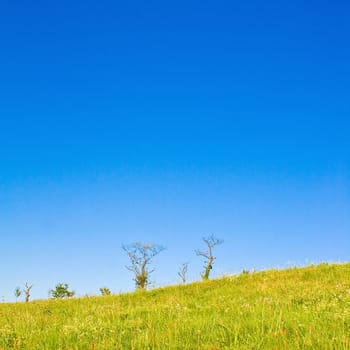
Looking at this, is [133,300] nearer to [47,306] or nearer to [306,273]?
[47,306]

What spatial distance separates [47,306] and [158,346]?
54.4 feet

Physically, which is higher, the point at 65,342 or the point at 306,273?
the point at 306,273

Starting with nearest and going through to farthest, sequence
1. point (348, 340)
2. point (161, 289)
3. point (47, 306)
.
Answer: point (348, 340), point (47, 306), point (161, 289)

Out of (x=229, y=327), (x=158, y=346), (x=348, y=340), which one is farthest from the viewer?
(x=229, y=327)

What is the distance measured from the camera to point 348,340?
5.60 metres

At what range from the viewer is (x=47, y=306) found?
68.7ft

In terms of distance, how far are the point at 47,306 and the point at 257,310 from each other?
50.6 feet

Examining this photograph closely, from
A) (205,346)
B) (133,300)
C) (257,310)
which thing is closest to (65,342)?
(205,346)

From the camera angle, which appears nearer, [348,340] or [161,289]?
[348,340]

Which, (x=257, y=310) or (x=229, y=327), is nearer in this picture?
(x=229, y=327)

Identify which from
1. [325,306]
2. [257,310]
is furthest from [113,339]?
[325,306]

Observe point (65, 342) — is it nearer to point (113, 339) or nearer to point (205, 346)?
point (113, 339)

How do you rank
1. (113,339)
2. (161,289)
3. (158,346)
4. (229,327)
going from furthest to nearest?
(161,289) < (229,327) < (113,339) < (158,346)

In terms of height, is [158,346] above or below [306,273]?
below
